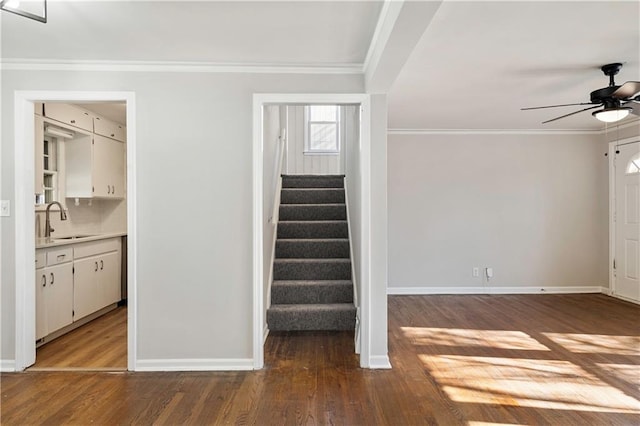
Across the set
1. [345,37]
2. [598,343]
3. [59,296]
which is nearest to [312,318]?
[59,296]

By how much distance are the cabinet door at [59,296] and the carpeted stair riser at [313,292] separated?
1955 millimetres

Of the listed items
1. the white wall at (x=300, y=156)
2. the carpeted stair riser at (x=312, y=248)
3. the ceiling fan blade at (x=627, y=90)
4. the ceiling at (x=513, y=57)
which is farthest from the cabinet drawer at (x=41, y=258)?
the ceiling fan blade at (x=627, y=90)

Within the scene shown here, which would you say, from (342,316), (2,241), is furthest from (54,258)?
(342,316)

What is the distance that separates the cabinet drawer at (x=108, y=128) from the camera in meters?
4.79

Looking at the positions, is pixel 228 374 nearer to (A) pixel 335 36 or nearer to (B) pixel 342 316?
(B) pixel 342 316

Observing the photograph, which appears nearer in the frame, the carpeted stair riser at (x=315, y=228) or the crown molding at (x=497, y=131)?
the carpeted stair riser at (x=315, y=228)

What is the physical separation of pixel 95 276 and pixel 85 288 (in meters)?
0.21

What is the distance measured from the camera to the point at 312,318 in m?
3.80

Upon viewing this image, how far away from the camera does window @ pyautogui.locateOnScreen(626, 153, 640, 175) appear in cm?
527

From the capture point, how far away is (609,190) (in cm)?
573

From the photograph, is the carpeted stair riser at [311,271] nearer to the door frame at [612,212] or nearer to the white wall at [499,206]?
the white wall at [499,206]

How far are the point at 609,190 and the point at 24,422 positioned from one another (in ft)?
23.0

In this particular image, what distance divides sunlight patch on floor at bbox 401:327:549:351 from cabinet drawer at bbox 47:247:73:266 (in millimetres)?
3374

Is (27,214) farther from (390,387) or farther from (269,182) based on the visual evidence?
(390,387)
